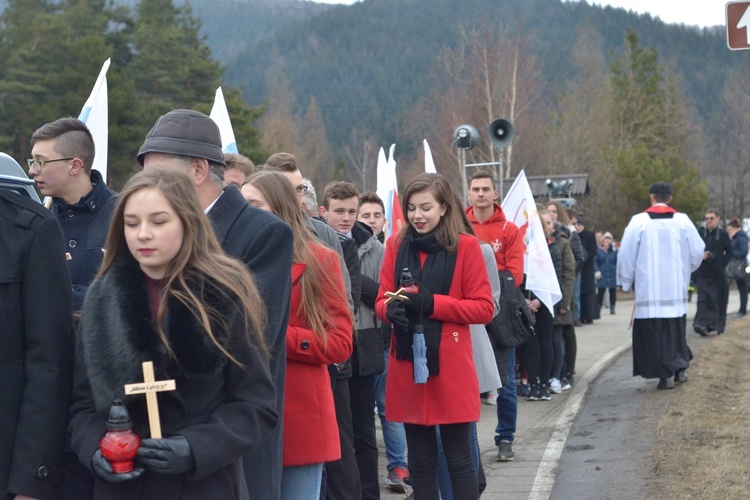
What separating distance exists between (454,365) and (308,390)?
1.31 metres

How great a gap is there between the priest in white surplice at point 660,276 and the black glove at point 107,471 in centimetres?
878

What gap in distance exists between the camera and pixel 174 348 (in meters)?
2.76

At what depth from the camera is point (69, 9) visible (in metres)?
44.8

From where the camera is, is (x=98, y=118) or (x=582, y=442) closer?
(x=98, y=118)

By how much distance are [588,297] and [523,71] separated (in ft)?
104

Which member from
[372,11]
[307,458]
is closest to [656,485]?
[307,458]

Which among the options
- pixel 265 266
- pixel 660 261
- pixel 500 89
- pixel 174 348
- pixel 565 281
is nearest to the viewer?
pixel 174 348

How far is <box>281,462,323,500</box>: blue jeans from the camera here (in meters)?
4.17

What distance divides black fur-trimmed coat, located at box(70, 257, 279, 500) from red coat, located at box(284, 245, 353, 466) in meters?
1.25

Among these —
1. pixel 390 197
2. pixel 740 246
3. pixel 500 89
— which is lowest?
pixel 740 246

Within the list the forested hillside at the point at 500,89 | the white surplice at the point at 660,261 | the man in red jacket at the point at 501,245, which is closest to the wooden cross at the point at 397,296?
the man in red jacket at the point at 501,245

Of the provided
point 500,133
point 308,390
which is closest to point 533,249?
point 308,390

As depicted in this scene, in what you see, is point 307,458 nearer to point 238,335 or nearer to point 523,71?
point 238,335

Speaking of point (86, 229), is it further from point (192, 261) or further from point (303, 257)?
point (192, 261)
